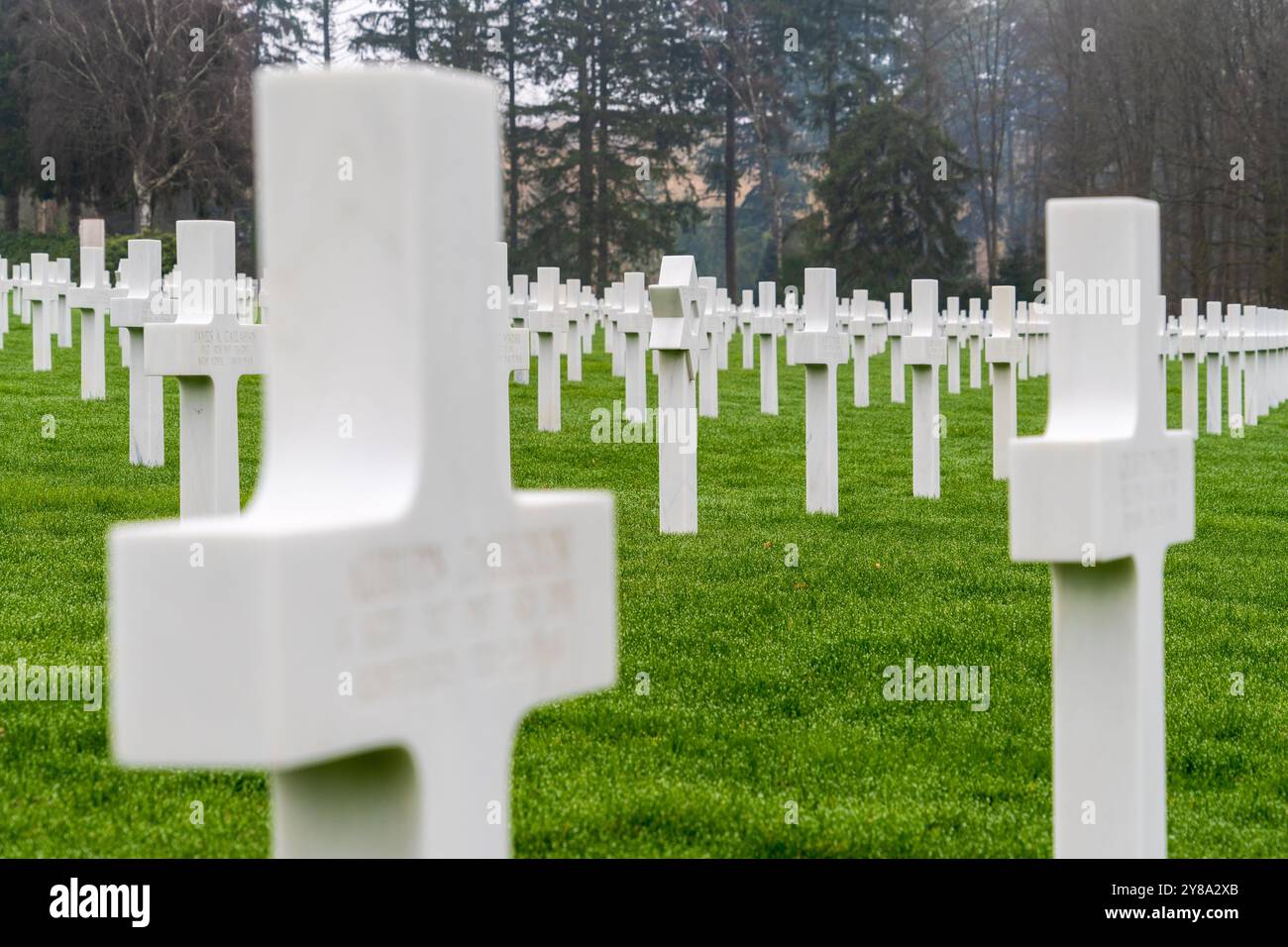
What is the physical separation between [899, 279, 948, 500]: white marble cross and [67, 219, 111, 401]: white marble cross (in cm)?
726

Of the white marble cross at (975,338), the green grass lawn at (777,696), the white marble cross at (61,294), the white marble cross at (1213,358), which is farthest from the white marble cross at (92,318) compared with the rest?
the white marble cross at (975,338)

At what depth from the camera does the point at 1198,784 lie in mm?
4961

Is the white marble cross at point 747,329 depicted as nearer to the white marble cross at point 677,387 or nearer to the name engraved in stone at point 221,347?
the white marble cross at point 677,387

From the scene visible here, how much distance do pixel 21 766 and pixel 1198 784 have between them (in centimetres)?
331

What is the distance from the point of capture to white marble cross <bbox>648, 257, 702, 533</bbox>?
30.8 feet

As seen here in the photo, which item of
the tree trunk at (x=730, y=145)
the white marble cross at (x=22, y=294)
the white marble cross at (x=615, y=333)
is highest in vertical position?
the tree trunk at (x=730, y=145)

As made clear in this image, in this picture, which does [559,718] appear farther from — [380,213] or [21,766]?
[380,213]

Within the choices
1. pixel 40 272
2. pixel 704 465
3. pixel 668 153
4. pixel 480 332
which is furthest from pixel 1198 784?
pixel 668 153

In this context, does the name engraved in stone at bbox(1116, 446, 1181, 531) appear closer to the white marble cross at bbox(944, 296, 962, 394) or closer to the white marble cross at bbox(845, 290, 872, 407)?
the white marble cross at bbox(845, 290, 872, 407)

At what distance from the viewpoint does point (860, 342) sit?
18.2 meters

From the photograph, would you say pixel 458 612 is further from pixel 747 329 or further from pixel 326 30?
pixel 326 30

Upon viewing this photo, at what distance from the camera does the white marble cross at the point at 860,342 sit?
17375 millimetres

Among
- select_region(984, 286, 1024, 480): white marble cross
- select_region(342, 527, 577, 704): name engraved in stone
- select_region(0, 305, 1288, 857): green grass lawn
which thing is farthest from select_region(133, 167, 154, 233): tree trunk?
select_region(342, 527, 577, 704): name engraved in stone

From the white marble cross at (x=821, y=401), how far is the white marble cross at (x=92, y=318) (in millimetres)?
6988
